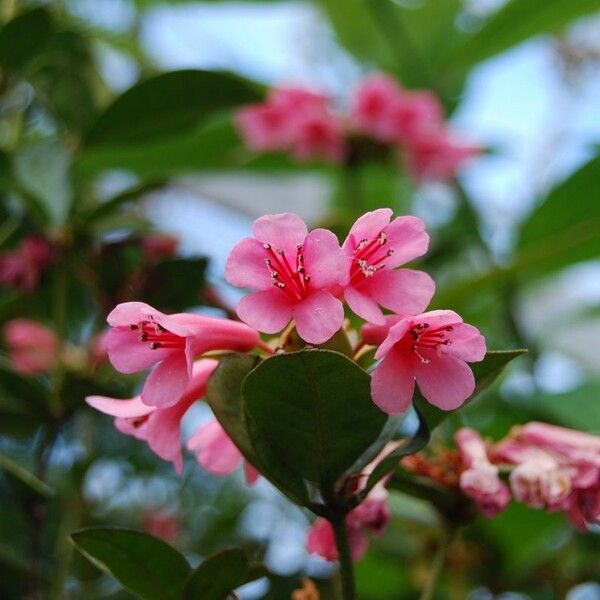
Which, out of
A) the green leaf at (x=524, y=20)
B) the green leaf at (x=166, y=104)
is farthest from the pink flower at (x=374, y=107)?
the green leaf at (x=166, y=104)

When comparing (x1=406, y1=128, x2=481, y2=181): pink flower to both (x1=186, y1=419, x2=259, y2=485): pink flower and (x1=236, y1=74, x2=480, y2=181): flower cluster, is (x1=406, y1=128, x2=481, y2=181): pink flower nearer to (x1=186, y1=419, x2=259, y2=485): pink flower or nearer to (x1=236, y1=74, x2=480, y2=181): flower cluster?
(x1=236, y1=74, x2=480, y2=181): flower cluster

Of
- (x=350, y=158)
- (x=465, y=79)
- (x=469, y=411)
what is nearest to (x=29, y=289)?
(x=469, y=411)

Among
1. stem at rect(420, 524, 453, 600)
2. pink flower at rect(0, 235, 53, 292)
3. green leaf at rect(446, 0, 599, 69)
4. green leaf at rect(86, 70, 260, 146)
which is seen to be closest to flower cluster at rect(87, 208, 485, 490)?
stem at rect(420, 524, 453, 600)

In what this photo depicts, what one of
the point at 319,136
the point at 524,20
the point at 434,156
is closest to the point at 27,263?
the point at 319,136

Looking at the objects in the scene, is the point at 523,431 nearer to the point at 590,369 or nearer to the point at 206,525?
the point at 206,525

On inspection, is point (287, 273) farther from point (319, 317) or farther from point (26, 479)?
point (26, 479)

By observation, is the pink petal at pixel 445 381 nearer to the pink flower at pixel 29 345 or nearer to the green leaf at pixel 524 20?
the pink flower at pixel 29 345
